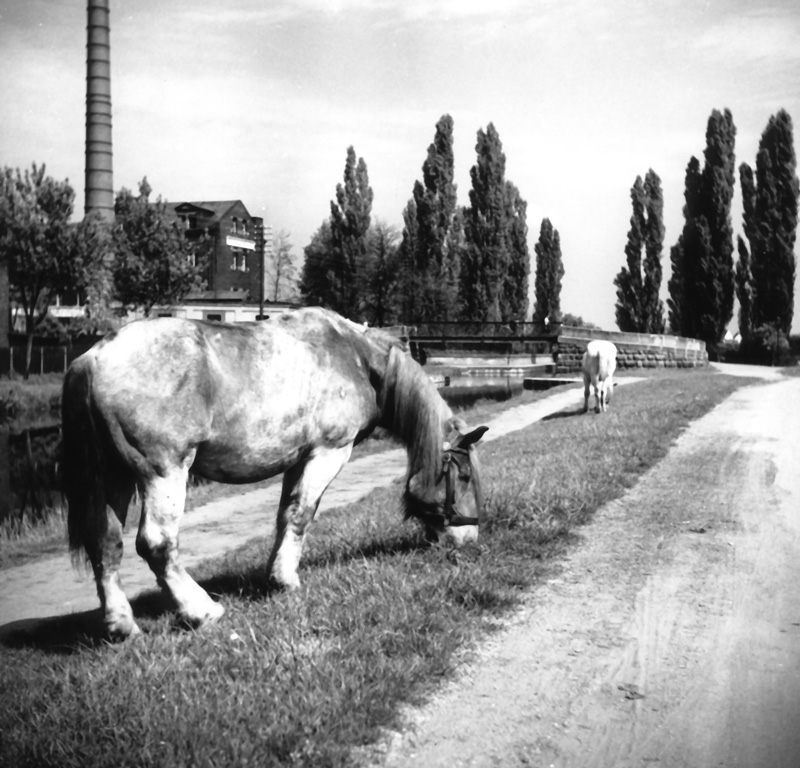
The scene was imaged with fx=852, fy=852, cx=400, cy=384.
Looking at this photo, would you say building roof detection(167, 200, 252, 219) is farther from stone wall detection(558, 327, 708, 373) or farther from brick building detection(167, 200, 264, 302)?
stone wall detection(558, 327, 708, 373)

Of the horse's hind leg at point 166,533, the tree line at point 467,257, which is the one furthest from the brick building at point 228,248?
the horse's hind leg at point 166,533

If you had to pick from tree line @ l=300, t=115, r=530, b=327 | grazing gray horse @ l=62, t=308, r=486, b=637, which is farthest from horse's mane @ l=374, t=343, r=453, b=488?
tree line @ l=300, t=115, r=530, b=327

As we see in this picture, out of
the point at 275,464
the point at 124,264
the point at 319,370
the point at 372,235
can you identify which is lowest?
the point at 275,464

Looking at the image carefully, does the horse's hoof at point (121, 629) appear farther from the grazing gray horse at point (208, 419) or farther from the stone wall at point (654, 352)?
the stone wall at point (654, 352)

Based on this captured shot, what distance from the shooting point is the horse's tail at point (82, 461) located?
414 cm

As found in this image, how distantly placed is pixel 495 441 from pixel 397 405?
977 cm

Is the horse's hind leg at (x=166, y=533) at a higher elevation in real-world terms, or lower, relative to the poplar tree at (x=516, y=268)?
lower

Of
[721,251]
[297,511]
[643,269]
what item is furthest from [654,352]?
[297,511]

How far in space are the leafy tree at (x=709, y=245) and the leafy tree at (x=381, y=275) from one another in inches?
648

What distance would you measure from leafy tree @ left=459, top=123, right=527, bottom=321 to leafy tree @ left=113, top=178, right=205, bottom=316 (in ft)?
51.7

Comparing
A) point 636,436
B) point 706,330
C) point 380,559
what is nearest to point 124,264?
point 706,330

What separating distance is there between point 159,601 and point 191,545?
319cm

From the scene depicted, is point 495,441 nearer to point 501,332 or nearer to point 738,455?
point 738,455

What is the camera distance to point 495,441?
1505 centimetres
